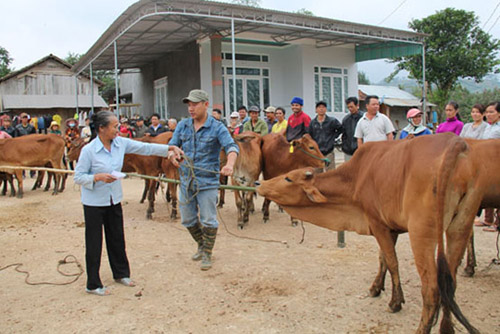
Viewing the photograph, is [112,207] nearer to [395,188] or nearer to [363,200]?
[363,200]

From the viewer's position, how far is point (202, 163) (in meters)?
5.05

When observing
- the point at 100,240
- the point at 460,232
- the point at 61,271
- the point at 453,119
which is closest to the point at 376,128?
the point at 453,119

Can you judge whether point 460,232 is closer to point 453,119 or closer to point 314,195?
point 314,195

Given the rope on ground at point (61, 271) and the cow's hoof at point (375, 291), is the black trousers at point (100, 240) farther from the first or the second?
the cow's hoof at point (375, 291)

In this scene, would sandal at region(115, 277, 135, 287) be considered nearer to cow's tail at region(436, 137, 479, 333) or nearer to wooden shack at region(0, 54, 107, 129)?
cow's tail at region(436, 137, 479, 333)

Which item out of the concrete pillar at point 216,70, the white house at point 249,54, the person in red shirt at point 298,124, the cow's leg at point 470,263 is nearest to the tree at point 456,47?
the white house at point 249,54

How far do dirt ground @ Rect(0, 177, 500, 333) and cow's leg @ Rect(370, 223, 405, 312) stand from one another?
0.38 ft

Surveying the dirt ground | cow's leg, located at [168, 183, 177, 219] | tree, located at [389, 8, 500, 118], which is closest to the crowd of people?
the dirt ground

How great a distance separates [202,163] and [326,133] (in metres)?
3.43

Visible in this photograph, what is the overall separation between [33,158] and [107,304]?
8.33 m

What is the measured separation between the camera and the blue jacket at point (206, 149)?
5.01 m

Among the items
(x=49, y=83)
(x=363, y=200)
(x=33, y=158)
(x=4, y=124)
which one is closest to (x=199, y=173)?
(x=363, y=200)

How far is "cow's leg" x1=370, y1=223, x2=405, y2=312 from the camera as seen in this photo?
3.64 metres

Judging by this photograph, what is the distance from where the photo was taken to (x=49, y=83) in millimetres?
26375
